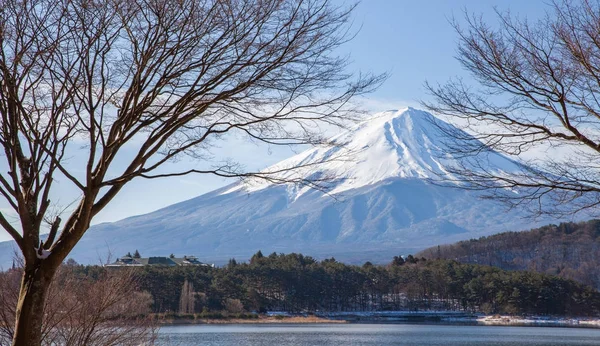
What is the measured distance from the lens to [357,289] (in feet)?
228

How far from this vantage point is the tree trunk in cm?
546

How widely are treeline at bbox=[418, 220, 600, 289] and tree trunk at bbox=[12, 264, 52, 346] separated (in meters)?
95.6

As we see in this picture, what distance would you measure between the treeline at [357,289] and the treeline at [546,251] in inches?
1213

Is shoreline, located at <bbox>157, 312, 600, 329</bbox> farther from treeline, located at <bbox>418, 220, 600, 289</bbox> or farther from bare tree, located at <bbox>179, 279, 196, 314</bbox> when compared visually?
treeline, located at <bbox>418, 220, 600, 289</bbox>

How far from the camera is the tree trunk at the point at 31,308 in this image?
546 cm

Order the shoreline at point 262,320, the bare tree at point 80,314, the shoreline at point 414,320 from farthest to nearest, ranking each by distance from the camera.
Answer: the shoreline at point 414,320 → the shoreline at point 262,320 → the bare tree at point 80,314

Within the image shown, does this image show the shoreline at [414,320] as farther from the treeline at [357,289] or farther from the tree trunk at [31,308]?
the tree trunk at [31,308]

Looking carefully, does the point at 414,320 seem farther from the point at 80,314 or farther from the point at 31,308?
the point at 31,308

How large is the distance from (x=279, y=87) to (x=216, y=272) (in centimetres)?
5622

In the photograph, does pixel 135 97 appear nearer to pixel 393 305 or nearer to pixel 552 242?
pixel 393 305

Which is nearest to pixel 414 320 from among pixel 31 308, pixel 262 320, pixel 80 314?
pixel 262 320

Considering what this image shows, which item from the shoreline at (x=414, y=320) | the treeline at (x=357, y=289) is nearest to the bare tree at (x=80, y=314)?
A: the shoreline at (x=414, y=320)

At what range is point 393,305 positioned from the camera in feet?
241

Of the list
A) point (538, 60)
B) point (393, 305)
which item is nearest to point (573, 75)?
point (538, 60)
